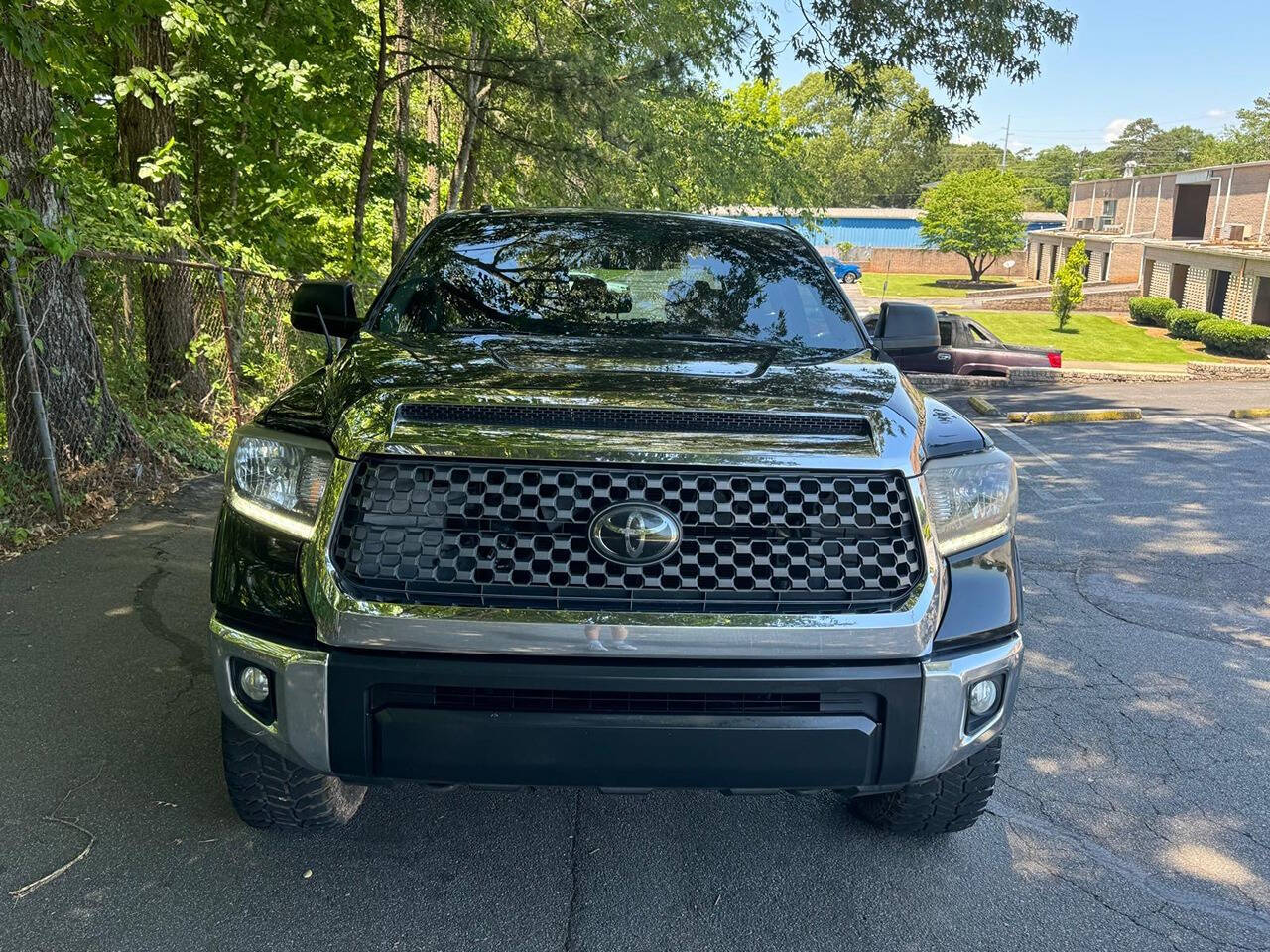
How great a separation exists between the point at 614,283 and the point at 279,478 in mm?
1643

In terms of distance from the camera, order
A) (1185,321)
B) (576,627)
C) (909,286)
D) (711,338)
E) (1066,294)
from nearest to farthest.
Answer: (576,627) → (711,338) → (1185,321) → (1066,294) → (909,286)

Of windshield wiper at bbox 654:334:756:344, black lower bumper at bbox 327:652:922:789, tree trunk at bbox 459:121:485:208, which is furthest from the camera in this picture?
tree trunk at bbox 459:121:485:208

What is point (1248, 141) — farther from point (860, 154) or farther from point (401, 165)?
point (401, 165)

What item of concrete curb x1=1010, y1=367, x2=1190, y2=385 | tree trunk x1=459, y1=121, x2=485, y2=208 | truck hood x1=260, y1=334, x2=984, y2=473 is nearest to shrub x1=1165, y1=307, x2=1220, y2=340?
concrete curb x1=1010, y1=367, x2=1190, y2=385

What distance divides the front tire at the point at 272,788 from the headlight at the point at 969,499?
1.79m

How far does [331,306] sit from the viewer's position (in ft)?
12.7

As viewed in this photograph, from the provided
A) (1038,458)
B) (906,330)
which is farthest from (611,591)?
(1038,458)

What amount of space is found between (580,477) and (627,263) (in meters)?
1.68

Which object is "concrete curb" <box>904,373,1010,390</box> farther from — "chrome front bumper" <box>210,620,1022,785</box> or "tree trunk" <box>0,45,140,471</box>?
"chrome front bumper" <box>210,620,1022,785</box>

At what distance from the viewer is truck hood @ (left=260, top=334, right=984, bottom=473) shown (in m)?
2.50

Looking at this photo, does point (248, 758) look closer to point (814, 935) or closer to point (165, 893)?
point (165, 893)

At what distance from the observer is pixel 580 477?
2.50 m

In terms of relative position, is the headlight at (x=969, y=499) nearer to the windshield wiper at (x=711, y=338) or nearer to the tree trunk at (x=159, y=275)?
the windshield wiper at (x=711, y=338)

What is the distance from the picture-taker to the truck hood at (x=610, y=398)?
250cm
